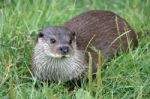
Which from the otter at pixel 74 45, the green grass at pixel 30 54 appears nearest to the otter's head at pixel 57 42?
the otter at pixel 74 45

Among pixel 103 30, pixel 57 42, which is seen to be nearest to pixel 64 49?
pixel 57 42

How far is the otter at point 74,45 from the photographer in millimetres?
4562

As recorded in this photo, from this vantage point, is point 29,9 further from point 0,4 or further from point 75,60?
point 75,60

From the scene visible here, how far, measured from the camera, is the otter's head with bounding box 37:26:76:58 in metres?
4.46

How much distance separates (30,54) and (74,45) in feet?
1.85

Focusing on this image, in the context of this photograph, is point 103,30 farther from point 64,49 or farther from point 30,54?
point 64,49

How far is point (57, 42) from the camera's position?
454 centimetres

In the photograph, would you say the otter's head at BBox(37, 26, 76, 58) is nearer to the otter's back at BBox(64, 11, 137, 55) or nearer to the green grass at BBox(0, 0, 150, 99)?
the green grass at BBox(0, 0, 150, 99)

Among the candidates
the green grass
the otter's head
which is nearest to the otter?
the otter's head

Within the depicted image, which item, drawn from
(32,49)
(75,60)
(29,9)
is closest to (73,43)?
(75,60)

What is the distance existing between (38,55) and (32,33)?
0.62m

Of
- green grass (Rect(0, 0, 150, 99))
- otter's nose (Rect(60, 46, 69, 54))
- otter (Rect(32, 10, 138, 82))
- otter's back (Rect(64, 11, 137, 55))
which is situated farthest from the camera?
otter's back (Rect(64, 11, 137, 55))

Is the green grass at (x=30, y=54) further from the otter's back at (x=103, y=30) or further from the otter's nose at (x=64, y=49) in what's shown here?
the otter's nose at (x=64, y=49)

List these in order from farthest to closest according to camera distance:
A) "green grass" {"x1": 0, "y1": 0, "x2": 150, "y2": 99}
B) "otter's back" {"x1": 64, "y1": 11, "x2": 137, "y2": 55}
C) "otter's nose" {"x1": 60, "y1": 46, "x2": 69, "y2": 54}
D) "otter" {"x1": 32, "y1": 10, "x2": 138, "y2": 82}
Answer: "otter's back" {"x1": 64, "y1": 11, "x2": 137, "y2": 55} → "otter" {"x1": 32, "y1": 10, "x2": 138, "y2": 82} → "otter's nose" {"x1": 60, "y1": 46, "x2": 69, "y2": 54} → "green grass" {"x1": 0, "y1": 0, "x2": 150, "y2": 99}
